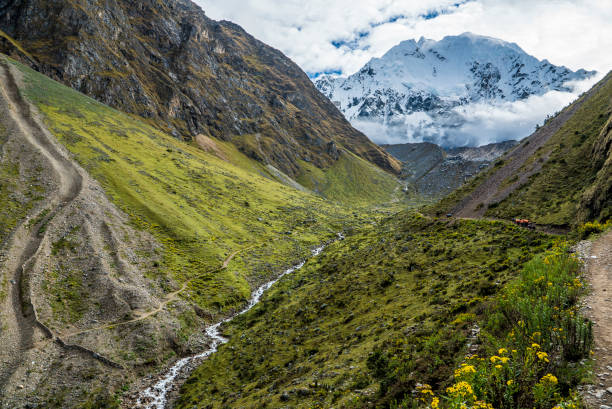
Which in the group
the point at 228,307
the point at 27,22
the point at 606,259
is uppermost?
the point at 27,22

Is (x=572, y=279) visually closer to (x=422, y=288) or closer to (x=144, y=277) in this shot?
(x=422, y=288)

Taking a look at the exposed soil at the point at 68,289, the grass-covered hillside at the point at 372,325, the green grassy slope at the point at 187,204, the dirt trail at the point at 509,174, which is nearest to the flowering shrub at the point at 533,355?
the grass-covered hillside at the point at 372,325

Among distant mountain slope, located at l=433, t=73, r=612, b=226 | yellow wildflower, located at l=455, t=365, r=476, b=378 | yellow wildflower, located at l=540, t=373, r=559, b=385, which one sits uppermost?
distant mountain slope, located at l=433, t=73, r=612, b=226

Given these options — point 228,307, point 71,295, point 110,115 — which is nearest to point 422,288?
point 228,307

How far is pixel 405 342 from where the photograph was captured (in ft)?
76.3

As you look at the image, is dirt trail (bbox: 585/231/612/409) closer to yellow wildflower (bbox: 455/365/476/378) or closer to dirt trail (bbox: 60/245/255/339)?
yellow wildflower (bbox: 455/365/476/378)

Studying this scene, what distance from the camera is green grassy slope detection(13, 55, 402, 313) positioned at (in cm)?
6925

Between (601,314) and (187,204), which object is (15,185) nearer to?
(187,204)

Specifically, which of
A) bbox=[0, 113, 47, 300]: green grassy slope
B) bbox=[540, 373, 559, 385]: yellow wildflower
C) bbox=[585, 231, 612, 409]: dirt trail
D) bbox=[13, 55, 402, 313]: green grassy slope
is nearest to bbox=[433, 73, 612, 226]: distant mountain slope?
bbox=[585, 231, 612, 409]: dirt trail

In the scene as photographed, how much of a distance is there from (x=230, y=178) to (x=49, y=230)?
9165 centimetres

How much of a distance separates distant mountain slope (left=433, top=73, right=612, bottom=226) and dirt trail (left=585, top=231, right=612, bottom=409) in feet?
33.2

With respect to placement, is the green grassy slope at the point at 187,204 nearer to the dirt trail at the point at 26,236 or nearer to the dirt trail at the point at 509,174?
the dirt trail at the point at 26,236

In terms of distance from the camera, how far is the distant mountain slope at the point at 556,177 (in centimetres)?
3578

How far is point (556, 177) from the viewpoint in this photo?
49.2 metres
